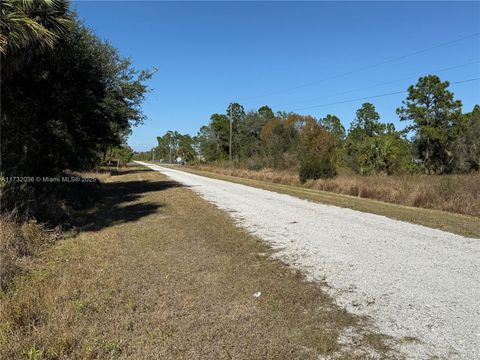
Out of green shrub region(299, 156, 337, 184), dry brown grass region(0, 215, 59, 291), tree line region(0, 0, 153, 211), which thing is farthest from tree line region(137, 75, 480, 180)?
dry brown grass region(0, 215, 59, 291)

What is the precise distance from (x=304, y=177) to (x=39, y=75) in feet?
63.1

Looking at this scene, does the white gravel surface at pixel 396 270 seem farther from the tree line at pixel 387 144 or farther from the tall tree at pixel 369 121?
the tall tree at pixel 369 121

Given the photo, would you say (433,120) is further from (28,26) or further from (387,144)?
(28,26)

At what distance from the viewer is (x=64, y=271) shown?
5.87 metres

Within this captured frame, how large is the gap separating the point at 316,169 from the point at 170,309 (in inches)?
942

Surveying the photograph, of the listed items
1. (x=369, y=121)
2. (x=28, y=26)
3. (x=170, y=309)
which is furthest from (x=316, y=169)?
(x=369, y=121)

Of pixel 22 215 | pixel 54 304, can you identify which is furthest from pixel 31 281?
pixel 22 215

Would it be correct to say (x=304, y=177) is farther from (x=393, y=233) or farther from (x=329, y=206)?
(x=393, y=233)

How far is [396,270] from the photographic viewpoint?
6.03 meters

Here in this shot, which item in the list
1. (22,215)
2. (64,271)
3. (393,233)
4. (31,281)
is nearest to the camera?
(31,281)

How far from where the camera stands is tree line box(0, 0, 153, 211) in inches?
347

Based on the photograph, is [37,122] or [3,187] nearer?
[3,187]

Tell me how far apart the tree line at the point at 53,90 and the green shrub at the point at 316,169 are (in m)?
13.3

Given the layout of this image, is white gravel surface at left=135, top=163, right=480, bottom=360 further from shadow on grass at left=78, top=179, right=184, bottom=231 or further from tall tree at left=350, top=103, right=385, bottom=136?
tall tree at left=350, top=103, right=385, bottom=136
